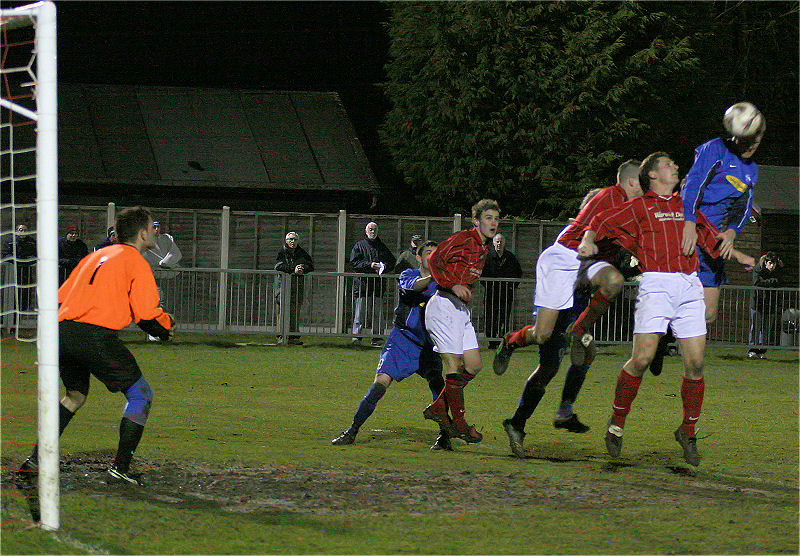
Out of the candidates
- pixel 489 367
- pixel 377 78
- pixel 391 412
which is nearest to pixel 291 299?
pixel 489 367

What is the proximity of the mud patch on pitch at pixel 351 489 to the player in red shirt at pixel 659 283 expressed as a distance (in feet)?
1.98

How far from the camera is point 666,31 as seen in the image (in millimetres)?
29219

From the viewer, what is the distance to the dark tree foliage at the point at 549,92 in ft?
93.5

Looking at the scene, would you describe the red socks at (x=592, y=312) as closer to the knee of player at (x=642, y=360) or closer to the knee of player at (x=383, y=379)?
the knee of player at (x=642, y=360)

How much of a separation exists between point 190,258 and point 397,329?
1584 cm

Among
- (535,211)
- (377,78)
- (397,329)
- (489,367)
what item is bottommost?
(489,367)

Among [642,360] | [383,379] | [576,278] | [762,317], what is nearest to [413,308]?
[383,379]

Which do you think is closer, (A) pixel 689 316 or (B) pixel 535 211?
(A) pixel 689 316

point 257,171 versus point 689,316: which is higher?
point 257,171

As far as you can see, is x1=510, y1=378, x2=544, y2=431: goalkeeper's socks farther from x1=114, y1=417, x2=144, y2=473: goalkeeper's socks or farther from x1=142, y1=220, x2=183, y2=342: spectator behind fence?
x1=142, y1=220, x2=183, y2=342: spectator behind fence

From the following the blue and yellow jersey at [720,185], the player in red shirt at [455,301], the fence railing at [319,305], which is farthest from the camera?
the fence railing at [319,305]

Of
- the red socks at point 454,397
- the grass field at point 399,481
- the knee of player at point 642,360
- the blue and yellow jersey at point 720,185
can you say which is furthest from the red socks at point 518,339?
the blue and yellow jersey at point 720,185

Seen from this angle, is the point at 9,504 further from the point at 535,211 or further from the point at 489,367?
the point at 535,211

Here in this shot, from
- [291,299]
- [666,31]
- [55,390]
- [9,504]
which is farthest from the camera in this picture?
[666,31]
